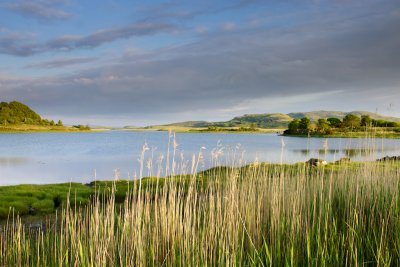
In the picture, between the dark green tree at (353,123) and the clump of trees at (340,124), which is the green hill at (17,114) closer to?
the clump of trees at (340,124)

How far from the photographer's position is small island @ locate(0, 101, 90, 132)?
98.1m

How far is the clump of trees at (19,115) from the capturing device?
103 meters

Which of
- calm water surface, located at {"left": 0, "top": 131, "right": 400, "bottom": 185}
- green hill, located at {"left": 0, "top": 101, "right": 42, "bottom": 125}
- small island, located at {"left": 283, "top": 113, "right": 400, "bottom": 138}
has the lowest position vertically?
calm water surface, located at {"left": 0, "top": 131, "right": 400, "bottom": 185}

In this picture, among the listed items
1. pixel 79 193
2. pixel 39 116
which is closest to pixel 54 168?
pixel 79 193

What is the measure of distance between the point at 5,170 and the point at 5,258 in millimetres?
26217

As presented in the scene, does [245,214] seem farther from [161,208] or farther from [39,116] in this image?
[39,116]

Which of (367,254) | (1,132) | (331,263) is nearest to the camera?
(331,263)

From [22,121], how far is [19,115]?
1022 cm

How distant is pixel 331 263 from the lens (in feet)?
11.1

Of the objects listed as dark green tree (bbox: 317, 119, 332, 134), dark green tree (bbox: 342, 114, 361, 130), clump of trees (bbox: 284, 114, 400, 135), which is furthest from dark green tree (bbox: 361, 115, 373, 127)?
dark green tree (bbox: 317, 119, 332, 134)

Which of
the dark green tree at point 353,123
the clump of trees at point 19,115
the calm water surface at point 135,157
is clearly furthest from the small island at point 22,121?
the dark green tree at point 353,123

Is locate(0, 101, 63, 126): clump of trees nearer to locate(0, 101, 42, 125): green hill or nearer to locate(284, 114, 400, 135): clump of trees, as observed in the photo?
locate(0, 101, 42, 125): green hill

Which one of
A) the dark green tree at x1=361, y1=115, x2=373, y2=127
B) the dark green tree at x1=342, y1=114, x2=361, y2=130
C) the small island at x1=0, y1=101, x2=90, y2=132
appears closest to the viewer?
the dark green tree at x1=361, y1=115, x2=373, y2=127

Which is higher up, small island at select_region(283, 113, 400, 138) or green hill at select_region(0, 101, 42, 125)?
green hill at select_region(0, 101, 42, 125)
